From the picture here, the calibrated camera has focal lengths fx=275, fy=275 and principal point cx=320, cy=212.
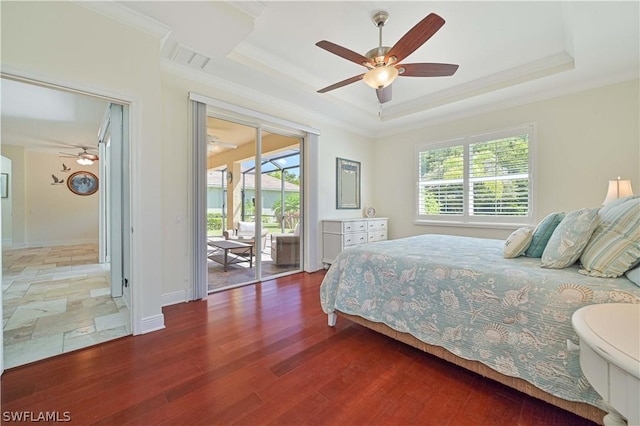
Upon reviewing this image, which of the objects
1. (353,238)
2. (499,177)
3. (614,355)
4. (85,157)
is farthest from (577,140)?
(85,157)

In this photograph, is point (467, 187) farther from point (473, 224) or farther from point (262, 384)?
point (262, 384)

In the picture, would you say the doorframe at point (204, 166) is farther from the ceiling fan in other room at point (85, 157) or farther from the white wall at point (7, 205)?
the white wall at point (7, 205)

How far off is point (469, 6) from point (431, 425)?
321 centimetres

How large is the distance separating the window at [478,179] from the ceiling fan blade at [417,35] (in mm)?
2718

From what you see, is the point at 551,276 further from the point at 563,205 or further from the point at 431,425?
the point at 563,205

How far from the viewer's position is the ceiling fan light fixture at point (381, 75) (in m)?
2.41

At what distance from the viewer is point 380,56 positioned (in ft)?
7.91

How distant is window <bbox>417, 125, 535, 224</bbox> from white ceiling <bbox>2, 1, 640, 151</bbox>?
53 centimetres

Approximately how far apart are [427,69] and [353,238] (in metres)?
2.85

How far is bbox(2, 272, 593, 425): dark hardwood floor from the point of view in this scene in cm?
149

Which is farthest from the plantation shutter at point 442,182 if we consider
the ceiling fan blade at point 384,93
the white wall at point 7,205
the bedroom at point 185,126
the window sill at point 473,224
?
the white wall at point 7,205

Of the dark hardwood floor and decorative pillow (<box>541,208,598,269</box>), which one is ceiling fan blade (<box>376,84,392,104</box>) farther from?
the dark hardwood floor

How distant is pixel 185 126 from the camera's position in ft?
10.6

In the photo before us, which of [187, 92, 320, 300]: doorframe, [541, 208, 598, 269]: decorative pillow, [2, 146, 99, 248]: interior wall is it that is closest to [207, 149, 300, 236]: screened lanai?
[187, 92, 320, 300]: doorframe
